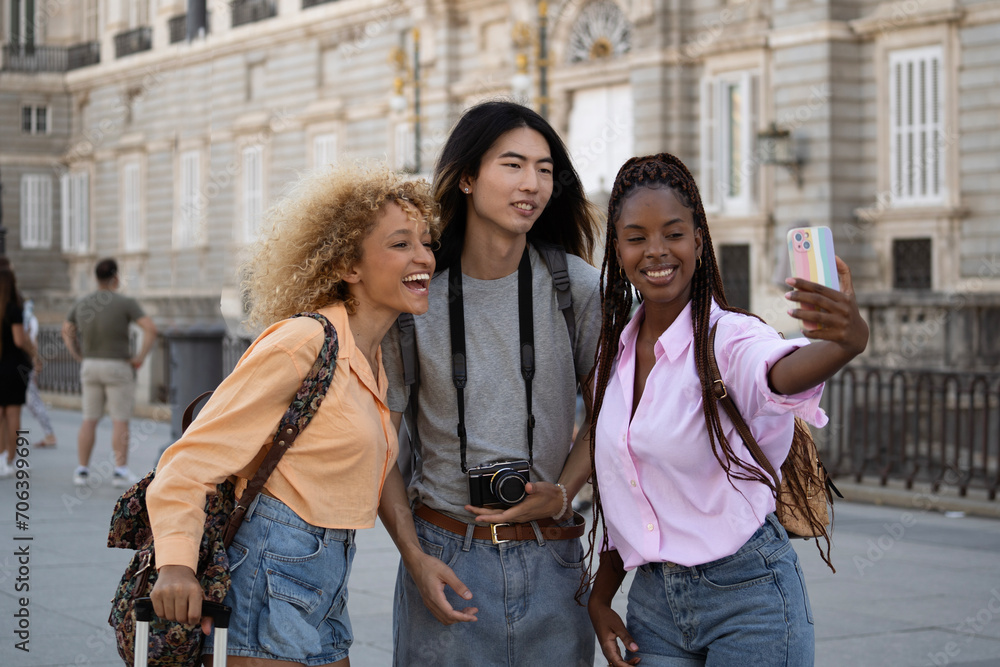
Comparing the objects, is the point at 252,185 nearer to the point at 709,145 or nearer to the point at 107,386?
the point at 709,145

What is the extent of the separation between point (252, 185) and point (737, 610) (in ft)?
121

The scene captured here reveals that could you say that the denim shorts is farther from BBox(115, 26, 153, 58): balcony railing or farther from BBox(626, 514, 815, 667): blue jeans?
BBox(115, 26, 153, 58): balcony railing

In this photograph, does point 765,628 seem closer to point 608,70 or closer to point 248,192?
point 608,70

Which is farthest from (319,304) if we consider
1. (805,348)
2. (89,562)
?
(89,562)

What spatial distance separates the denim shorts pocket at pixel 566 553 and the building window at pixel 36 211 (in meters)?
47.6

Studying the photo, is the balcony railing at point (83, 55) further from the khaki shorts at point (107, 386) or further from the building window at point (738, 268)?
the khaki shorts at point (107, 386)

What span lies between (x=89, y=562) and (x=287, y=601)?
522cm

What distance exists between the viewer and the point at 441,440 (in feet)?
10.7

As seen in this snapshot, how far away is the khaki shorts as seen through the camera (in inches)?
433

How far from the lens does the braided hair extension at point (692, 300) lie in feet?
8.94

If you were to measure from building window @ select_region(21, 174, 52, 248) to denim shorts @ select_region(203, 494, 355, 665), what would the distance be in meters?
47.8

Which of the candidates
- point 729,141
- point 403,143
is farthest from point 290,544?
point 403,143

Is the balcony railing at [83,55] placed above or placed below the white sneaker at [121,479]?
above

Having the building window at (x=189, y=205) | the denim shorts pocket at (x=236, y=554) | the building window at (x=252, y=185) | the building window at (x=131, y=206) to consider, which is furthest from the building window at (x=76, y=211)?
the denim shorts pocket at (x=236, y=554)
